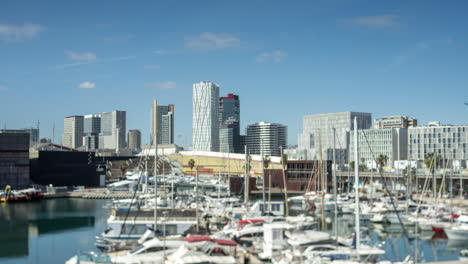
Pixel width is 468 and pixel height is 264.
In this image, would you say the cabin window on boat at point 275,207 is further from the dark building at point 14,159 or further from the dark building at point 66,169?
the dark building at point 66,169

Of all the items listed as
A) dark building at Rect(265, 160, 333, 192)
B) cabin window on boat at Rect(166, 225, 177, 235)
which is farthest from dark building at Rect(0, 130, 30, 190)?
cabin window on boat at Rect(166, 225, 177, 235)

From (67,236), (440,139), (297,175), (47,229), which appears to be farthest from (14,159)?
(440,139)

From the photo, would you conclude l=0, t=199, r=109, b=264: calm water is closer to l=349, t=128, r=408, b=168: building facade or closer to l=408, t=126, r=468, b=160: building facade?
l=349, t=128, r=408, b=168: building facade

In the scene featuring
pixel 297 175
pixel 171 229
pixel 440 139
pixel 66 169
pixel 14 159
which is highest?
pixel 440 139

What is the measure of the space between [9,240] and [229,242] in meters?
28.1

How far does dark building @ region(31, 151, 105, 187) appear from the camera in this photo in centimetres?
11219

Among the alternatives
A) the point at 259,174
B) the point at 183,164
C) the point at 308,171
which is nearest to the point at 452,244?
the point at 308,171

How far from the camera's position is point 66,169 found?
11512 cm

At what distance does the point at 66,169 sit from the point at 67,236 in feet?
214

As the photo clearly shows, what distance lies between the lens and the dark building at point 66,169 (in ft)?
368

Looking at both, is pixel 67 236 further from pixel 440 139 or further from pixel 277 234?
pixel 440 139

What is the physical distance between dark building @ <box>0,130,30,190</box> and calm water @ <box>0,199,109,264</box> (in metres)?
16.6

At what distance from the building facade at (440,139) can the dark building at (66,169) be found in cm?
10596

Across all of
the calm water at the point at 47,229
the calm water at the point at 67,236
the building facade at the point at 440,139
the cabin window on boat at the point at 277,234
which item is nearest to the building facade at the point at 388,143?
the building facade at the point at 440,139
